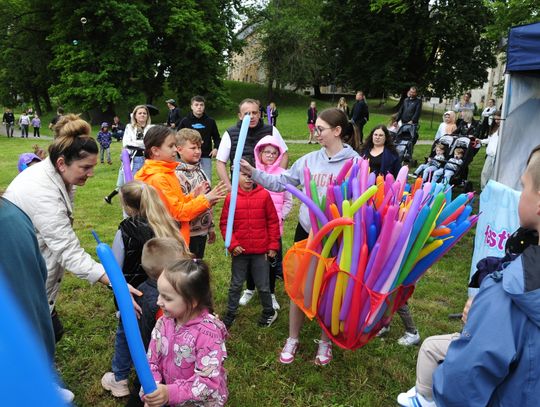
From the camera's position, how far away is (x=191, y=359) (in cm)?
205

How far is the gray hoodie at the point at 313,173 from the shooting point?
3.21m

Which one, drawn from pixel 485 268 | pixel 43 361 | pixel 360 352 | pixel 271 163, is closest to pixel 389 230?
pixel 485 268

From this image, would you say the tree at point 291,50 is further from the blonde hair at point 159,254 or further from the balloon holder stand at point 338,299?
the blonde hair at point 159,254

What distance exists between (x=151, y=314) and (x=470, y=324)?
1652 mm

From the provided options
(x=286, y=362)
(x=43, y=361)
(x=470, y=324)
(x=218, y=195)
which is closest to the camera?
(x=43, y=361)

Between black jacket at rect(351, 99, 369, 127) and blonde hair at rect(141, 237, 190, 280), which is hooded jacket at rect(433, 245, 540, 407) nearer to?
blonde hair at rect(141, 237, 190, 280)

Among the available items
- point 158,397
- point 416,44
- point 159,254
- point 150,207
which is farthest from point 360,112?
point 416,44

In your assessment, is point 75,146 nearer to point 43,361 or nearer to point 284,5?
point 43,361

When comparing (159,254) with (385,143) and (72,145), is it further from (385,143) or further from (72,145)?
(385,143)

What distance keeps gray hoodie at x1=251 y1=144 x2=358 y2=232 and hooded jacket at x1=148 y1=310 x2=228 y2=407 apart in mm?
1344

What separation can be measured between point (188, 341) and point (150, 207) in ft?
2.96

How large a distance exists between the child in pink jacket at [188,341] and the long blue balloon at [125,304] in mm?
555

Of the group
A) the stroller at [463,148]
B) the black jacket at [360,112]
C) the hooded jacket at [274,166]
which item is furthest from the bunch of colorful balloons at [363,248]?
the black jacket at [360,112]

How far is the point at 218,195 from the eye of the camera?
9.94 ft
